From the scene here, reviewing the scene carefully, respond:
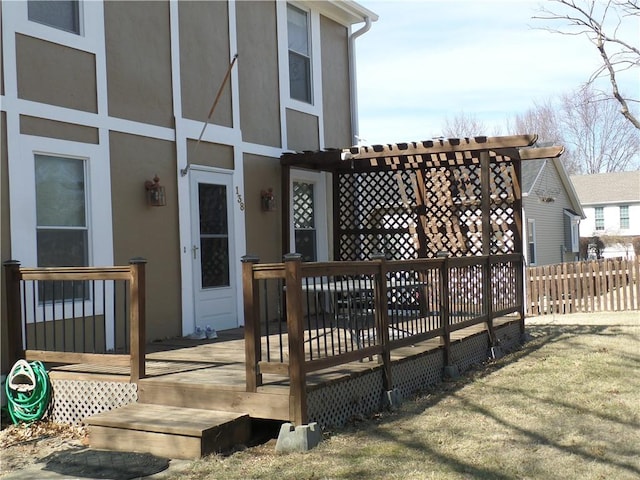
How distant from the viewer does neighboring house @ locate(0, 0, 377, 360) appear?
6355mm

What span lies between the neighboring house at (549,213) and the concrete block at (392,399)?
606 inches

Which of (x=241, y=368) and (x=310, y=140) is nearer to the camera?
(x=241, y=368)

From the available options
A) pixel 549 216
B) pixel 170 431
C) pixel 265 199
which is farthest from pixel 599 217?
pixel 170 431

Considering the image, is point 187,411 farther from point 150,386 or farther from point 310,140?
point 310,140

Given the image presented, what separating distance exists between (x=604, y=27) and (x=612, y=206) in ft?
73.4

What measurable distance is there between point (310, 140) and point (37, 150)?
5059 mm

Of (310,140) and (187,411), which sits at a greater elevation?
(310,140)

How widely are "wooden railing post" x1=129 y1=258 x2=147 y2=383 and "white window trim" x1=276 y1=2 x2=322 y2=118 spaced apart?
517cm

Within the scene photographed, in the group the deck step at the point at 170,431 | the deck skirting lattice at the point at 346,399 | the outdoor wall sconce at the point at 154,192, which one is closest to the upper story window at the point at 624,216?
the outdoor wall sconce at the point at 154,192

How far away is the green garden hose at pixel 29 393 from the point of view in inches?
226

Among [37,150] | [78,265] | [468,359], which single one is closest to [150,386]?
[78,265]

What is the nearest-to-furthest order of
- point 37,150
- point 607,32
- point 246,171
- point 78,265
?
point 37,150 → point 78,265 → point 246,171 → point 607,32

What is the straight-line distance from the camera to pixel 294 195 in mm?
10273

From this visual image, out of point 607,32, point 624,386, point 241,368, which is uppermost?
point 607,32
